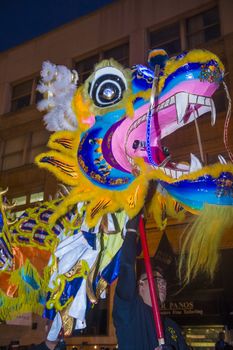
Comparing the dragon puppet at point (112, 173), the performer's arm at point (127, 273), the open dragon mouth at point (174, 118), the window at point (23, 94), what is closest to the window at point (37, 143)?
the window at point (23, 94)

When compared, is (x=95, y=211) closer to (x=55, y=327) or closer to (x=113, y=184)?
(x=113, y=184)

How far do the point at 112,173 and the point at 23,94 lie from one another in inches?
426

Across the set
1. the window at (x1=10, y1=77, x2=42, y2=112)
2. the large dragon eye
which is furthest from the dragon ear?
the window at (x1=10, y1=77, x2=42, y2=112)

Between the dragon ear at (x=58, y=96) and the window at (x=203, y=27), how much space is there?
7839mm

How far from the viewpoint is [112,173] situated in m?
2.63

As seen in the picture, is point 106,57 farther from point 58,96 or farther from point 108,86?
point 108,86

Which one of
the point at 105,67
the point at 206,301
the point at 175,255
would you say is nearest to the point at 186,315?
the point at 206,301

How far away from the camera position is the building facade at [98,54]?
8758 mm

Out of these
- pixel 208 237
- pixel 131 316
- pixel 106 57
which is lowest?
pixel 131 316

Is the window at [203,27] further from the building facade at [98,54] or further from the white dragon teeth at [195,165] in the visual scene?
the white dragon teeth at [195,165]

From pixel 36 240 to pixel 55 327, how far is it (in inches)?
30.7

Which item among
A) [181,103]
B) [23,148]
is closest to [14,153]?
[23,148]

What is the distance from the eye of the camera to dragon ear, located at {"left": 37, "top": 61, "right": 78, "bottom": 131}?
9.33 ft

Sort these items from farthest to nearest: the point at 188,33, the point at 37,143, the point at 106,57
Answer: the point at 37,143 → the point at 106,57 → the point at 188,33
